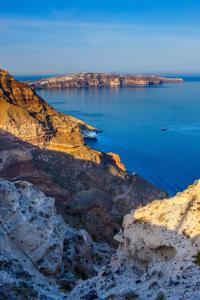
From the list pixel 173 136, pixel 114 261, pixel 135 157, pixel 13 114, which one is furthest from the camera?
pixel 173 136

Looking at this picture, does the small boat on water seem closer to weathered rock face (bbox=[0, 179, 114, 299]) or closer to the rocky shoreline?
the rocky shoreline

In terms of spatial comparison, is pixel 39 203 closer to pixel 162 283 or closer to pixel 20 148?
pixel 162 283

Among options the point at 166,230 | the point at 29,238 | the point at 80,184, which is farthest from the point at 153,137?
the point at 166,230

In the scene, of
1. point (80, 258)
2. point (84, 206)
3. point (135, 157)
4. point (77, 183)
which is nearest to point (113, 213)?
point (84, 206)

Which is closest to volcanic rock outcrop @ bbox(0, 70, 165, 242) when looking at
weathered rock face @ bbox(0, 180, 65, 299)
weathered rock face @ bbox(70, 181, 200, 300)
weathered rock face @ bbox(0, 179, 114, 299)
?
weathered rock face @ bbox(0, 179, 114, 299)

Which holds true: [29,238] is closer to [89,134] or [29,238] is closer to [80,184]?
[80,184]

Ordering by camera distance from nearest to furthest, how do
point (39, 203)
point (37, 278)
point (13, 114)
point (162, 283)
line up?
point (162, 283), point (37, 278), point (39, 203), point (13, 114)

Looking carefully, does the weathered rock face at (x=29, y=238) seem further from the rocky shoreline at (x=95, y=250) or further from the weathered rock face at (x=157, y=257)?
the weathered rock face at (x=157, y=257)
